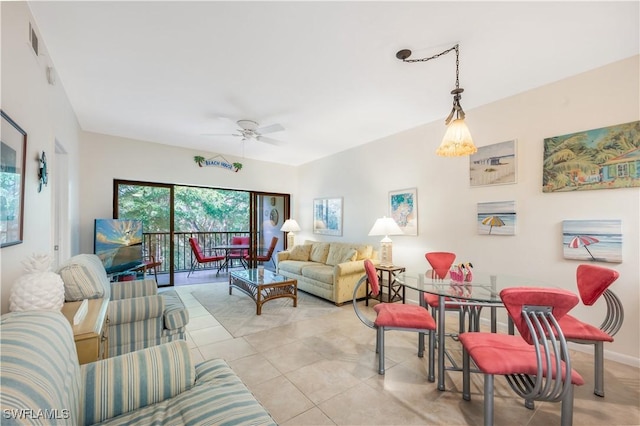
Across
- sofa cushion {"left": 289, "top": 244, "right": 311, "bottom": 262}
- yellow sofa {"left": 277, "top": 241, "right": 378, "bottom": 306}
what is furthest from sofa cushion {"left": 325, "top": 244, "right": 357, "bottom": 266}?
sofa cushion {"left": 289, "top": 244, "right": 311, "bottom": 262}

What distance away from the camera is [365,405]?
190 centimetres

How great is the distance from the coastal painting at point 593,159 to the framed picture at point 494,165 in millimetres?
309

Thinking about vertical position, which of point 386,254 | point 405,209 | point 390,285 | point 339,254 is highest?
point 405,209

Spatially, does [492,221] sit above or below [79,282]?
above

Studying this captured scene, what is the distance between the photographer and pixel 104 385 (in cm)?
119

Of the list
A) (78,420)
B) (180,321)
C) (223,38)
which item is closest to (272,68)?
(223,38)

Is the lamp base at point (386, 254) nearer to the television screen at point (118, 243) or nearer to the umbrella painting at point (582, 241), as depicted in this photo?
the umbrella painting at point (582, 241)

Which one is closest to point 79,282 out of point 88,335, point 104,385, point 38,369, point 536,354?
point 88,335

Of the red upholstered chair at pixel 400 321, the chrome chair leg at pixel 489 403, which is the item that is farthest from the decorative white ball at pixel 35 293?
the chrome chair leg at pixel 489 403

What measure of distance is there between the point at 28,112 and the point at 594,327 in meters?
4.35

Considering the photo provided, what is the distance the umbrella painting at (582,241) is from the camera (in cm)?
258

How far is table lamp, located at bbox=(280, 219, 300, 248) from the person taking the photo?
605cm

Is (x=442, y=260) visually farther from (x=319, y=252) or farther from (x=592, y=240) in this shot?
(x=319, y=252)

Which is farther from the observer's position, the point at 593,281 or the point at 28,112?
the point at 593,281
